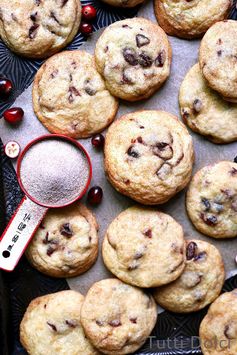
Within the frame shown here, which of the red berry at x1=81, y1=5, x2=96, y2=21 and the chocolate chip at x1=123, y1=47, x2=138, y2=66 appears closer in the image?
the chocolate chip at x1=123, y1=47, x2=138, y2=66

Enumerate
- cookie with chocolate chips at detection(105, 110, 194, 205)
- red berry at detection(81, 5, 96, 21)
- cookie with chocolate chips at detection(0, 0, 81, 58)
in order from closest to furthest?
cookie with chocolate chips at detection(105, 110, 194, 205)
cookie with chocolate chips at detection(0, 0, 81, 58)
red berry at detection(81, 5, 96, 21)

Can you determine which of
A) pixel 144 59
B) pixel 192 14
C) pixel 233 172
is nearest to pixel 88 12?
pixel 144 59

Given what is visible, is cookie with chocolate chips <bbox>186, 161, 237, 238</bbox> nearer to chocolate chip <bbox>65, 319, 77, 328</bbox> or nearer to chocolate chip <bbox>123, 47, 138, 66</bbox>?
chocolate chip <bbox>123, 47, 138, 66</bbox>

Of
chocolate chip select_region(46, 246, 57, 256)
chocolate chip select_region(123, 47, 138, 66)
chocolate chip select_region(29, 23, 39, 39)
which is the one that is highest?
chocolate chip select_region(29, 23, 39, 39)


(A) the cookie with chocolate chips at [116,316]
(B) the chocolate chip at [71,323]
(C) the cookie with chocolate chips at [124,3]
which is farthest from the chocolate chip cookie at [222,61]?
(B) the chocolate chip at [71,323]

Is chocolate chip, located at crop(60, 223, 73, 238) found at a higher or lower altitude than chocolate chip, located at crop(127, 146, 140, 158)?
lower

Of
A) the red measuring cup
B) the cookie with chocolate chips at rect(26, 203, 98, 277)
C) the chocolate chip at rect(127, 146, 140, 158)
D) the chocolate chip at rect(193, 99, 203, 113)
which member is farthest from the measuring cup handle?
the chocolate chip at rect(193, 99, 203, 113)

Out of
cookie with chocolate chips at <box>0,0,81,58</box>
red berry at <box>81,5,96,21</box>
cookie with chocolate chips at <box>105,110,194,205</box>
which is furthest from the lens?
red berry at <box>81,5,96,21</box>

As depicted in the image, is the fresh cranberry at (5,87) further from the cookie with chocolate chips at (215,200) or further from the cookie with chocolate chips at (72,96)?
the cookie with chocolate chips at (215,200)
